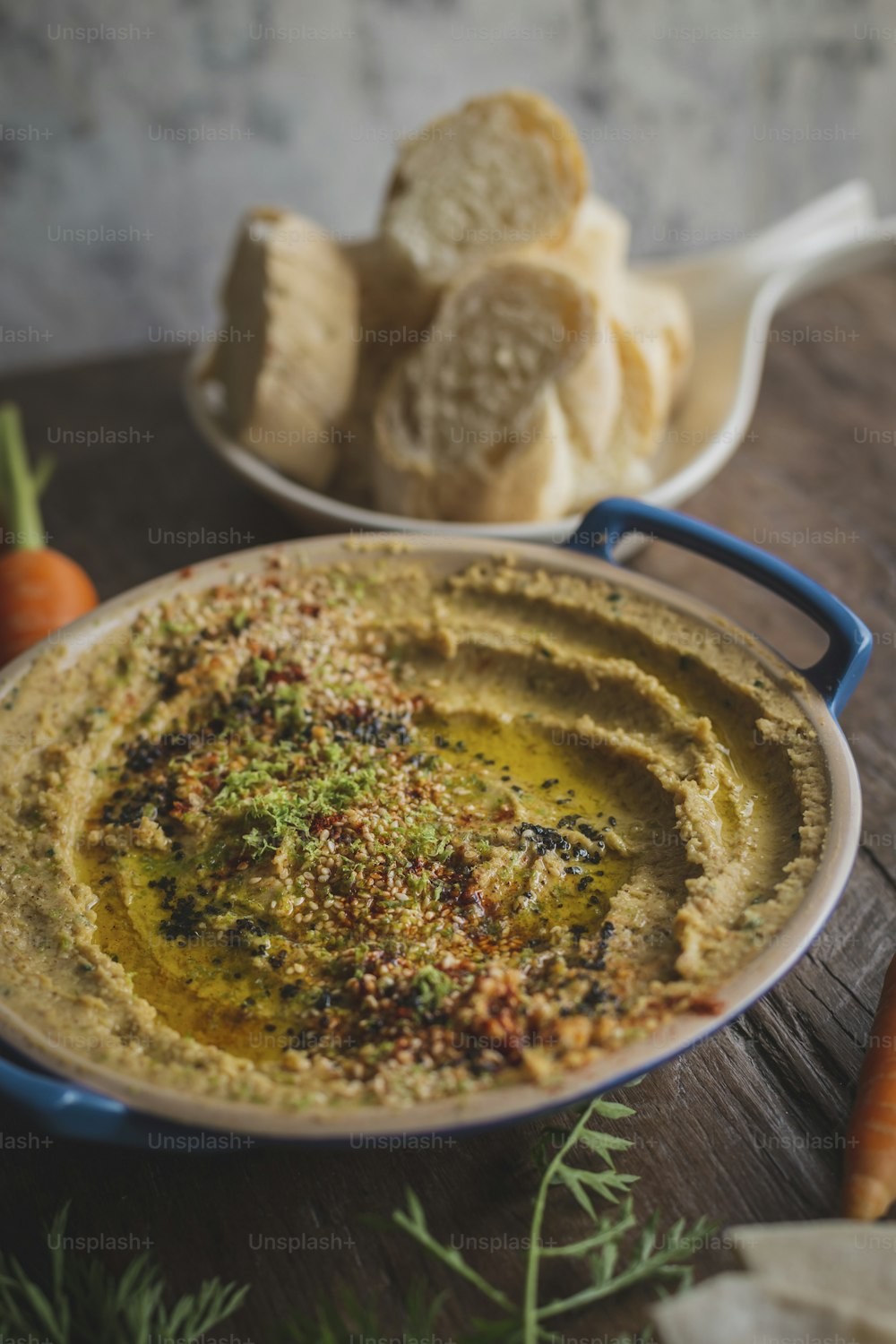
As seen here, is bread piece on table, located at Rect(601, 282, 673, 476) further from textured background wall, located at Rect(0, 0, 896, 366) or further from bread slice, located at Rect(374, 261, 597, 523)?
textured background wall, located at Rect(0, 0, 896, 366)

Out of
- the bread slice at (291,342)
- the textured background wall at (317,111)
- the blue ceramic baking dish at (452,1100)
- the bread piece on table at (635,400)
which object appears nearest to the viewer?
the blue ceramic baking dish at (452,1100)

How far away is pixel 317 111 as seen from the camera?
4.39 m

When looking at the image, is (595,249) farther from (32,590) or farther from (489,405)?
(32,590)

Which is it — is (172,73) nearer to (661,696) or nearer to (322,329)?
(322,329)

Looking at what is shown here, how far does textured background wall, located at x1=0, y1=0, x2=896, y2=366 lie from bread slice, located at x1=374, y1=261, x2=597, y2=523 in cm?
204

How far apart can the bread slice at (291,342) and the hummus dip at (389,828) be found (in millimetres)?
617

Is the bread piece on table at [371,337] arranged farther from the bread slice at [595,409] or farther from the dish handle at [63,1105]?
the dish handle at [63,1105]

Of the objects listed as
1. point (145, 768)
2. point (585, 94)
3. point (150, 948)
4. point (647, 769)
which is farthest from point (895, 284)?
point (150, 948)

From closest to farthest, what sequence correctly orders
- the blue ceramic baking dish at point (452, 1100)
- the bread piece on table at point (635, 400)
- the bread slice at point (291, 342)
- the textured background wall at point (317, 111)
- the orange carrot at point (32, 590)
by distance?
the blue ceramic baking dish at point (452, 1100)
the orange carrot at point (32, 590)
the bread slice at point (291, 342)
the bread piece on table at point (635, 400)
the textured background wall at point (317, 111)

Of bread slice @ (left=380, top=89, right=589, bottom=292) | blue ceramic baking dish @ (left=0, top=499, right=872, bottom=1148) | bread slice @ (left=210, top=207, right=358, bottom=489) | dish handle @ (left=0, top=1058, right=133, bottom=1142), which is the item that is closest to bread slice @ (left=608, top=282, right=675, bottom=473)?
bread slice @ (left=380, top=89, right=589, bottom=292)

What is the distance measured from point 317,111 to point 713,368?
2129mm

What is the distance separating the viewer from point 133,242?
448 cm

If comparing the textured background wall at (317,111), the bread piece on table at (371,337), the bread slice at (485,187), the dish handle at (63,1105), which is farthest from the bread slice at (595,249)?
the dish handle at (63,1105)

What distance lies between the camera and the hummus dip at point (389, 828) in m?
1.53
